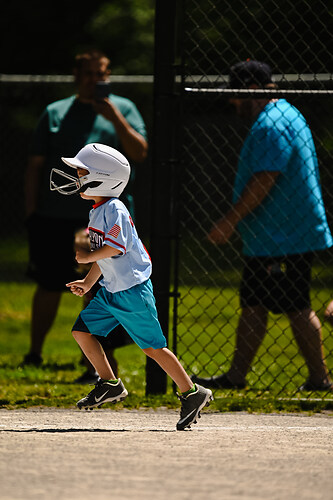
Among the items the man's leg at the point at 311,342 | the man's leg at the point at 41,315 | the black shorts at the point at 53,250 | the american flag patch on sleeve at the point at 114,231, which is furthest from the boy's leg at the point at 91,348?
the man's leg at the point at 41,315

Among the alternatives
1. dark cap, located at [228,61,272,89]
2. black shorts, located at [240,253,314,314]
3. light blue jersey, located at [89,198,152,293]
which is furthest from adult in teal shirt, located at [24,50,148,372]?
light blue jersey, located at [89,198,152,293]

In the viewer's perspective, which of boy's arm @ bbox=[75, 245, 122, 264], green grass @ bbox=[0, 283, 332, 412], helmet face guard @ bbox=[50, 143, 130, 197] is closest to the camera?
boy's arm @ bbox=[75, 245, 122, 264]

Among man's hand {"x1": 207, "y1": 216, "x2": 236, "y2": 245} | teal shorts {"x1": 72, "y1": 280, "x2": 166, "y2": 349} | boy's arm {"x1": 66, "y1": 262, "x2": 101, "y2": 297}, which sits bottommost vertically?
teal shorts {"x1": 72, "y1": 280, "x2": 166, "y2": 349}

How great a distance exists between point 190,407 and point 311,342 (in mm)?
1336

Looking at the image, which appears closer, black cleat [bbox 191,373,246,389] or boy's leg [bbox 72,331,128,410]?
boy's leg [bbox 72,331,128,410]

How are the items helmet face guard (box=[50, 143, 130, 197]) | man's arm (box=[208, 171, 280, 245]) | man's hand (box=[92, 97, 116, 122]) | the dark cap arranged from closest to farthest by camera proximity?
helmet face guard (box=[50, 143, 130, 197]) < the dark cap < man's arm (box=[208, 171, 280, 245]) < man's hand (box=[92, 97, 116, 122])

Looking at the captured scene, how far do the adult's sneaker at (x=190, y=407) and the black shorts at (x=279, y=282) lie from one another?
128 cm

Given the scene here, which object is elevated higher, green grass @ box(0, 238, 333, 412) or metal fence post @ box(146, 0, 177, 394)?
metal fence post @ box(146, 0, 177, 394)

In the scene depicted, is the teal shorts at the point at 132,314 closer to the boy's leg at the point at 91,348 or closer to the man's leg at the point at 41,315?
the boy's leg at the point at 91,348

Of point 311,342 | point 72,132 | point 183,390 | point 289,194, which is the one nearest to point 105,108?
point 72,132

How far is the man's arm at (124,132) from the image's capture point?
6.14 meters

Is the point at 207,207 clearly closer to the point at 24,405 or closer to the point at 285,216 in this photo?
the point at 285,216

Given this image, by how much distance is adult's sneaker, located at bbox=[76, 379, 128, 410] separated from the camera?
4602 millimetres

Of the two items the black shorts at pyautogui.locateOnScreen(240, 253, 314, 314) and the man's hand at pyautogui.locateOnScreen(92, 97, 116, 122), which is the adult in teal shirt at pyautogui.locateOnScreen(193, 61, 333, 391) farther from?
the man's hand at pyautogui.locateOnScreen(92, 97, 116, 122)
